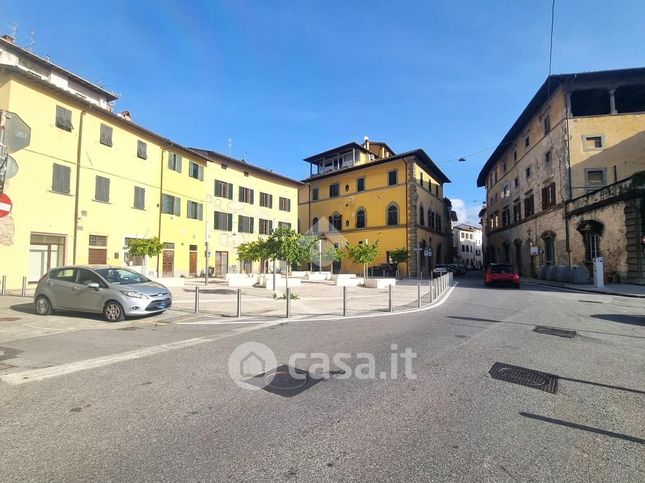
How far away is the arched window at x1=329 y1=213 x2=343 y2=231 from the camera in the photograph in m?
46.5

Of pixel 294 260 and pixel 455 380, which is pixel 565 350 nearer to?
pixel 455 380

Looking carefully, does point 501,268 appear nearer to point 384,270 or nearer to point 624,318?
point 624,318

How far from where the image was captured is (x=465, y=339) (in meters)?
7.37

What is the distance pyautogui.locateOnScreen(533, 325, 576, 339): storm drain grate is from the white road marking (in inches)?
301

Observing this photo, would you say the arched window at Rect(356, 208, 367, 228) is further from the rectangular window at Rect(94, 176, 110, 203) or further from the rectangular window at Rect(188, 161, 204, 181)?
the rectangular window at Rect(94, 176, 110, 203)

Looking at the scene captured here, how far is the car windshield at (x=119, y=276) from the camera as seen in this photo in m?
10.3

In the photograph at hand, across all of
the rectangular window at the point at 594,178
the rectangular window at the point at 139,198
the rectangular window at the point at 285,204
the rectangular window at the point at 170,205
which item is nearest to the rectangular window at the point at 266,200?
the rectangular window at the point at 285,204

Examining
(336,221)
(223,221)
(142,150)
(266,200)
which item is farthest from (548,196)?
(142,150)

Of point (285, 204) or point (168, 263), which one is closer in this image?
point (168, 263)

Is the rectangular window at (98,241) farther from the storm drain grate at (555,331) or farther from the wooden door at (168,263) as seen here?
the storm drain grate at (555,331)

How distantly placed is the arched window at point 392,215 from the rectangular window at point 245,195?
15560mm

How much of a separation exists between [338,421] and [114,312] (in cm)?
850

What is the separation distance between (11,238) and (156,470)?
21730mm

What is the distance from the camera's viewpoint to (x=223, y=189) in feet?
117
